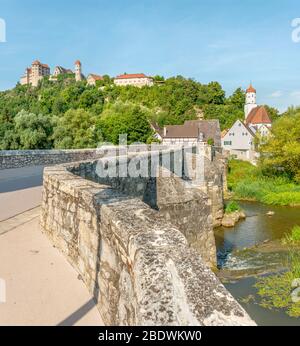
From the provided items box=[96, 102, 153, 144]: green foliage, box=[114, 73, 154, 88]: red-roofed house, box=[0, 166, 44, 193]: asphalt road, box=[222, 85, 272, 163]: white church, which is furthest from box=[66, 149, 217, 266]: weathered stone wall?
box=[114, 73, 154, 88]: red-roofed house

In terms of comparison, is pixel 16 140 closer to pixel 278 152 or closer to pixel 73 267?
pixel 278 152

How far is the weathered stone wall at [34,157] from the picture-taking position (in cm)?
1753

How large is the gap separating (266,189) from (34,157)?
18.9 metres

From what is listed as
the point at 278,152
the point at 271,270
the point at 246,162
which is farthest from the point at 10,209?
the point at 246,162

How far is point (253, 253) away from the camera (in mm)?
15469

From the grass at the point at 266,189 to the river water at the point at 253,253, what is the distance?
130 centimetres

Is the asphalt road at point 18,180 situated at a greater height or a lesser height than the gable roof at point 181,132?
lesser

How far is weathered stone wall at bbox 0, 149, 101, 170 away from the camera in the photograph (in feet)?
57.5

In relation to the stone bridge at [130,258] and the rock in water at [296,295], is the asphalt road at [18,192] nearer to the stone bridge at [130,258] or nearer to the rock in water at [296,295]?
the stone bridge at [130,258]

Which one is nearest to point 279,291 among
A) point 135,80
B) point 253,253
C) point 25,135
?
point 253,253

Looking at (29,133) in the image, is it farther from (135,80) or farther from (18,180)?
(135,80)

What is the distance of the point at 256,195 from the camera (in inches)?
1136

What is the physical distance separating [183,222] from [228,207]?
1305cm

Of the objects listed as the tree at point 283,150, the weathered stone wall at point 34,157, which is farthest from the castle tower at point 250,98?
the weathered stone wall at point 34,157
